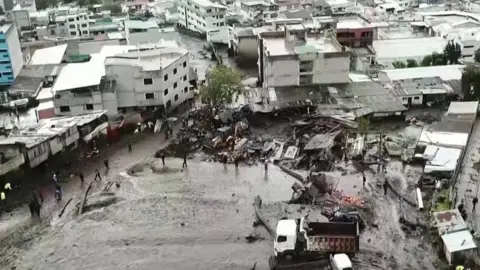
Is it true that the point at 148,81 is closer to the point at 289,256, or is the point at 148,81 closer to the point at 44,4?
the point at 289,256

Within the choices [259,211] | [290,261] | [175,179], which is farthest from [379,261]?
[175,179]

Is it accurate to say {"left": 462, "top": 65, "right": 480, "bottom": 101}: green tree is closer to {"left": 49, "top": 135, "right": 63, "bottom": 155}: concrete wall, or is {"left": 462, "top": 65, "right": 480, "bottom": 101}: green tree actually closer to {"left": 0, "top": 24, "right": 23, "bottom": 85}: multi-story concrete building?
{"left": 49, "top": 135, "right": 63, "bottom": 155}: concrete wall

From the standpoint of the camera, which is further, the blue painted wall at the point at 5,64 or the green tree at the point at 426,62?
the green tree at the point at 426,62

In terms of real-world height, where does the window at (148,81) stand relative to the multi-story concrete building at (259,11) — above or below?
below

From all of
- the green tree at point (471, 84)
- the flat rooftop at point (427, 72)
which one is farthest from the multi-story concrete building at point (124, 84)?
the green tree at point (471, 84)

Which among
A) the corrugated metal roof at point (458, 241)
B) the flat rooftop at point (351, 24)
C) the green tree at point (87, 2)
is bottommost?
the corrugated metal roof at point (458, 241)

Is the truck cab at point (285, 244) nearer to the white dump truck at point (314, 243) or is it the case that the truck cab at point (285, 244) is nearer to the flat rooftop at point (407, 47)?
the white dump truck at point (314, 243)

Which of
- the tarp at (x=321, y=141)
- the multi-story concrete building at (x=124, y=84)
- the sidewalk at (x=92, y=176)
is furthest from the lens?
the multi-story concrete building at (x=124, y=84)
